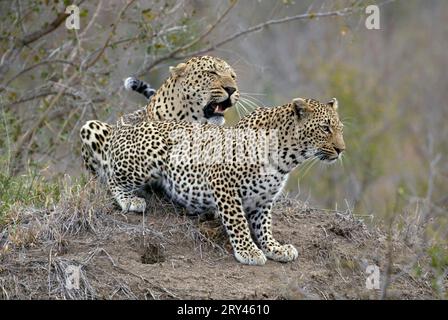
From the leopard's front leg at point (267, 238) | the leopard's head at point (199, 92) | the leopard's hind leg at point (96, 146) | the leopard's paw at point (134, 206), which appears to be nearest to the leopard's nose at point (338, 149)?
the leopard's front leg at point (267, 238)

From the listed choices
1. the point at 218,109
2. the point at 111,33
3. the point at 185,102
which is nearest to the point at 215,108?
the point at 218,109

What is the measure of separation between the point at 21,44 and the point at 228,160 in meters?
4.65

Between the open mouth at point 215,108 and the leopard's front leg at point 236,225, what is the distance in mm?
1603

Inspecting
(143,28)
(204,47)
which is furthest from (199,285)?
(204,47)

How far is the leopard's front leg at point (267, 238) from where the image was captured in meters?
9.50

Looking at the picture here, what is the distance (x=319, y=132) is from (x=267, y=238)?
1217 mm

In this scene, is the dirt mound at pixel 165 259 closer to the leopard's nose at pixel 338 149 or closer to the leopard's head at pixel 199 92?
the leopard's nose at pixel 338 149

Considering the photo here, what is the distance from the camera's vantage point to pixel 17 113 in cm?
1352

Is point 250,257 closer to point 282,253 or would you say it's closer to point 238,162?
point 282,253

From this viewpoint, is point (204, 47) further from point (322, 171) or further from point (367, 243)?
point (322, 171)

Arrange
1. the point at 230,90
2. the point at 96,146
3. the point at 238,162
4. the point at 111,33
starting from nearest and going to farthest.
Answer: the point at 238,162, the point at 96,146, the point at 230,90, the point at 111,33

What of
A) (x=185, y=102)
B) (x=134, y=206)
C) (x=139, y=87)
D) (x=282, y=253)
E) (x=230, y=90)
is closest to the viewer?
(x=282, y=253)

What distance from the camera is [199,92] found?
10.8 m

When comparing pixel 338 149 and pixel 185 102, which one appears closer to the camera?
pixel 338 149
